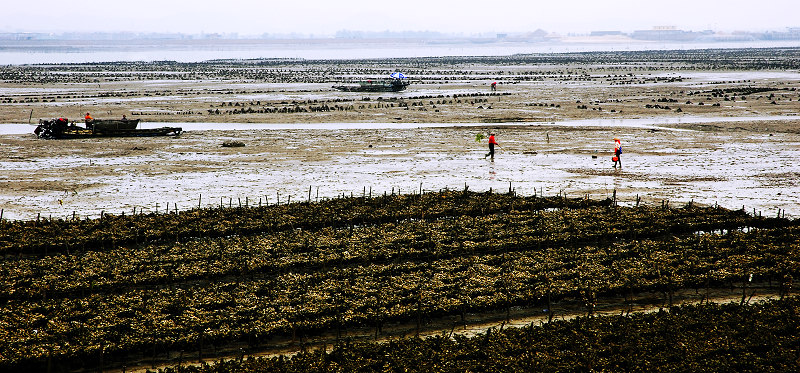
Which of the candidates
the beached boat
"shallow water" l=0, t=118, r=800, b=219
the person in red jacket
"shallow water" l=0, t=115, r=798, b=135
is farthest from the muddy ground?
the beached boat

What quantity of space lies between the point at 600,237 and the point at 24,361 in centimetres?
1531

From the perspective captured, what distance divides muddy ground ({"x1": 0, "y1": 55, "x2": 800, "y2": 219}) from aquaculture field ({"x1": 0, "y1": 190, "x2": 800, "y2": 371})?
3414mm

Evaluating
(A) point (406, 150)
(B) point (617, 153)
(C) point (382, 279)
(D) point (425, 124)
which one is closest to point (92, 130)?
(A) point (406, 150)

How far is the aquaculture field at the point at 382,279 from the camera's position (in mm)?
14195

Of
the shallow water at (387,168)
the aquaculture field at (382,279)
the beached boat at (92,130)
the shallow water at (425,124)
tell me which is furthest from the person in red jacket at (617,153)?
the beached boat at (92,130)

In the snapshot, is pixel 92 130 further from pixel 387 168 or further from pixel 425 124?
pixel 425 124

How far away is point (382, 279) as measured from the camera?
18172 mm

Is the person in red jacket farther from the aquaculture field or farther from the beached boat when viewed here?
the beached boat

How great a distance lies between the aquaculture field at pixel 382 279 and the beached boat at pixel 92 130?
21491 mm

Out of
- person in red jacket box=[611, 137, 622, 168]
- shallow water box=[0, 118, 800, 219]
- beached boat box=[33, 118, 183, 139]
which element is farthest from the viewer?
beached boat box=[33, 118, 183, 139]

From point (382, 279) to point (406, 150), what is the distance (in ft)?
72.2

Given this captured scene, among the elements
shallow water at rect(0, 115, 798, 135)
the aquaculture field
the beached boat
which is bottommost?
the aquaculture field

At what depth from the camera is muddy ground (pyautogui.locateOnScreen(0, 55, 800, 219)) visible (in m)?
28.8

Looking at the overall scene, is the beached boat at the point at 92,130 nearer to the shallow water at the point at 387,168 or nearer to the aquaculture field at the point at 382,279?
the shallow water at the point at 387,168
